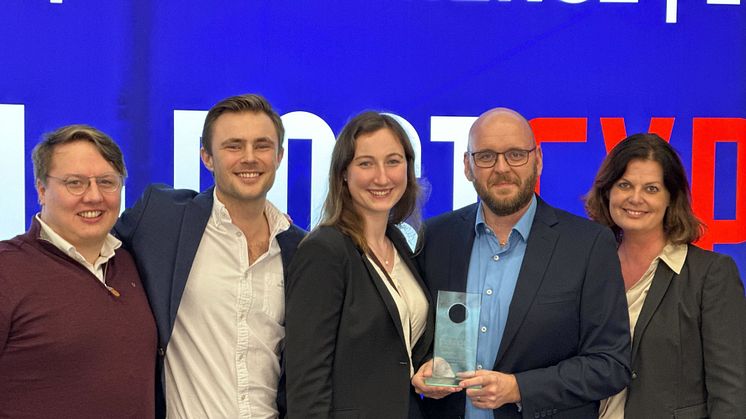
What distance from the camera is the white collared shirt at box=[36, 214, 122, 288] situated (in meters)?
2.83

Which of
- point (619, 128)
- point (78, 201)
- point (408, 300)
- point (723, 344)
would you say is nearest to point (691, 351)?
point (723, 344)

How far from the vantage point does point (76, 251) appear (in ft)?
9.39

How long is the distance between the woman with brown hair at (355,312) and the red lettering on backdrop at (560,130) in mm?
1645

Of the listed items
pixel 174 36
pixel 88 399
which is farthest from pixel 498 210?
pixel 174 36

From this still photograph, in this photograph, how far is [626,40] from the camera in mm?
4523

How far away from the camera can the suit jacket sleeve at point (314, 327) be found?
284 centimetres

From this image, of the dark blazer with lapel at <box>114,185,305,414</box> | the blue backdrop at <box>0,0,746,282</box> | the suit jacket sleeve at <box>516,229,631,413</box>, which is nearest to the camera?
the suit jacket sleeve at <box>516,229,631,413</box>

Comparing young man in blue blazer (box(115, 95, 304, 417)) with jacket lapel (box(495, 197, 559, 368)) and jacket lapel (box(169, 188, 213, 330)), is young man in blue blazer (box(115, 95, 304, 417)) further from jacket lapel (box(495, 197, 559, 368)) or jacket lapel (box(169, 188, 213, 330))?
jacket lapel (box(495, 197, 559, 368))

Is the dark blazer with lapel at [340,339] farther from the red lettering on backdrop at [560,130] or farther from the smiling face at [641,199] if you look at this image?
the red lettering on backdrop at [560,130]

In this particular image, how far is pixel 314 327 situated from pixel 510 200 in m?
0.91

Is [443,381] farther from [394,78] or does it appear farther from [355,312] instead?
[394,78]

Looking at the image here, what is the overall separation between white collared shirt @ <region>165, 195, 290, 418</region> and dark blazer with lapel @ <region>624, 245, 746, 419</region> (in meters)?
1.45

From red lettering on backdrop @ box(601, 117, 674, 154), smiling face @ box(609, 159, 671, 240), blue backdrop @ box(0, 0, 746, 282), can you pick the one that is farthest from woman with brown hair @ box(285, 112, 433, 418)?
red lettering on backdrop @ box(601, 117, 674, 154)

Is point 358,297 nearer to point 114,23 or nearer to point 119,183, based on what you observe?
point 119,183
